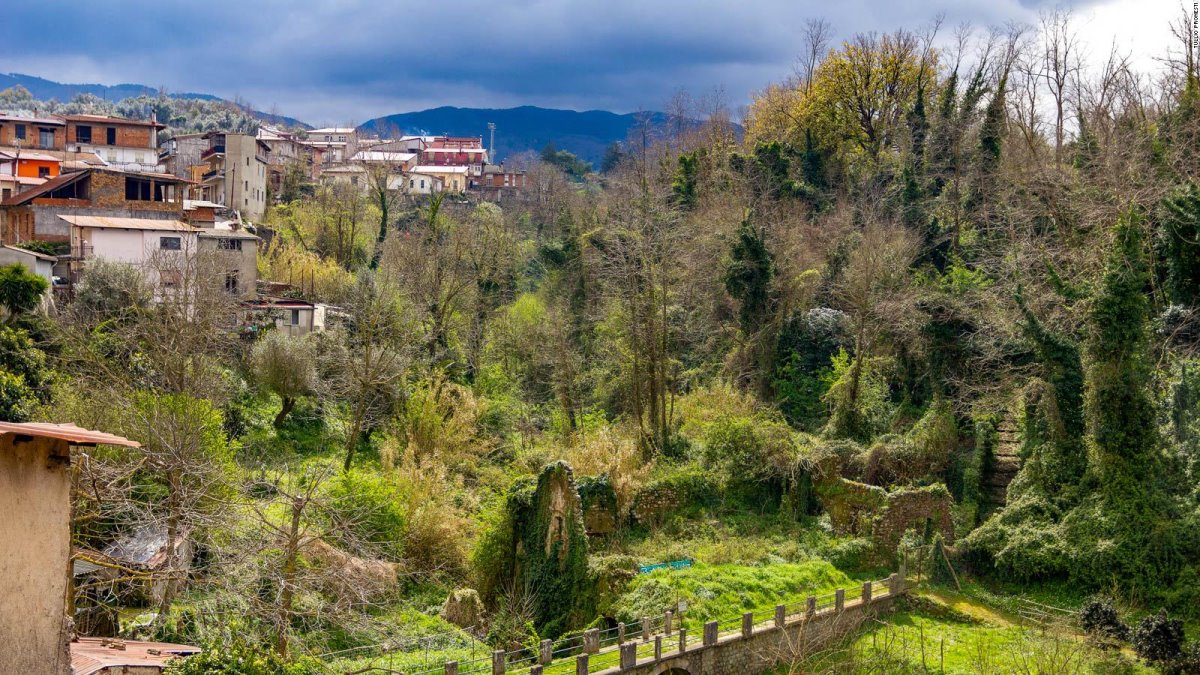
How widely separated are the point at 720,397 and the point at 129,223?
23.7 meters

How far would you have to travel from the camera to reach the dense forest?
20.8 meters

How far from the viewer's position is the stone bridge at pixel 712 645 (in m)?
Answer: 18.5

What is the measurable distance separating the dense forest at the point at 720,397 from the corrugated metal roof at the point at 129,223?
6036 mm

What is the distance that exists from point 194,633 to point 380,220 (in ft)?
143

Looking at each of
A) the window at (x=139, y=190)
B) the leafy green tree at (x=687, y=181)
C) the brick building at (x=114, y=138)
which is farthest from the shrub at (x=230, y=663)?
the brick building at (x=114, y=138)

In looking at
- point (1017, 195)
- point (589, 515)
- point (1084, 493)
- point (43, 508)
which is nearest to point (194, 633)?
point (43, 508)

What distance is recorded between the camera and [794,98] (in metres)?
52.1

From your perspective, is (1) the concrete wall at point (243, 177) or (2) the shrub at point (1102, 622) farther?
(1) the concrete wall at point (243, 177)

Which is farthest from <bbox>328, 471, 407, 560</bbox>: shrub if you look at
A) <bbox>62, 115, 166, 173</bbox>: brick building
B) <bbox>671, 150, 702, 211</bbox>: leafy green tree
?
<bbox>62, 115, 166, 173</bbox>: brick building

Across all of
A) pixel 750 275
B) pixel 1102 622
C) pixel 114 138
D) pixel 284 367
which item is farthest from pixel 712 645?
pixel 114 138

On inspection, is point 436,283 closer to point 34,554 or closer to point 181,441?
point 181,441

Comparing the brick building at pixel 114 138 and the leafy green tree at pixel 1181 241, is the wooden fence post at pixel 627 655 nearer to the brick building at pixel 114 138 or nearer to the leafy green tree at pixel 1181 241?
the leafy green tree at pixel 1181 241

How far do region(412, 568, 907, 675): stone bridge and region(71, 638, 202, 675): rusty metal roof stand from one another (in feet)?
18.1

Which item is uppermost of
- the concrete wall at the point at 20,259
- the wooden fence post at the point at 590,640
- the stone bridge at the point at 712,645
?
the concrete wall at the point at 20,259
